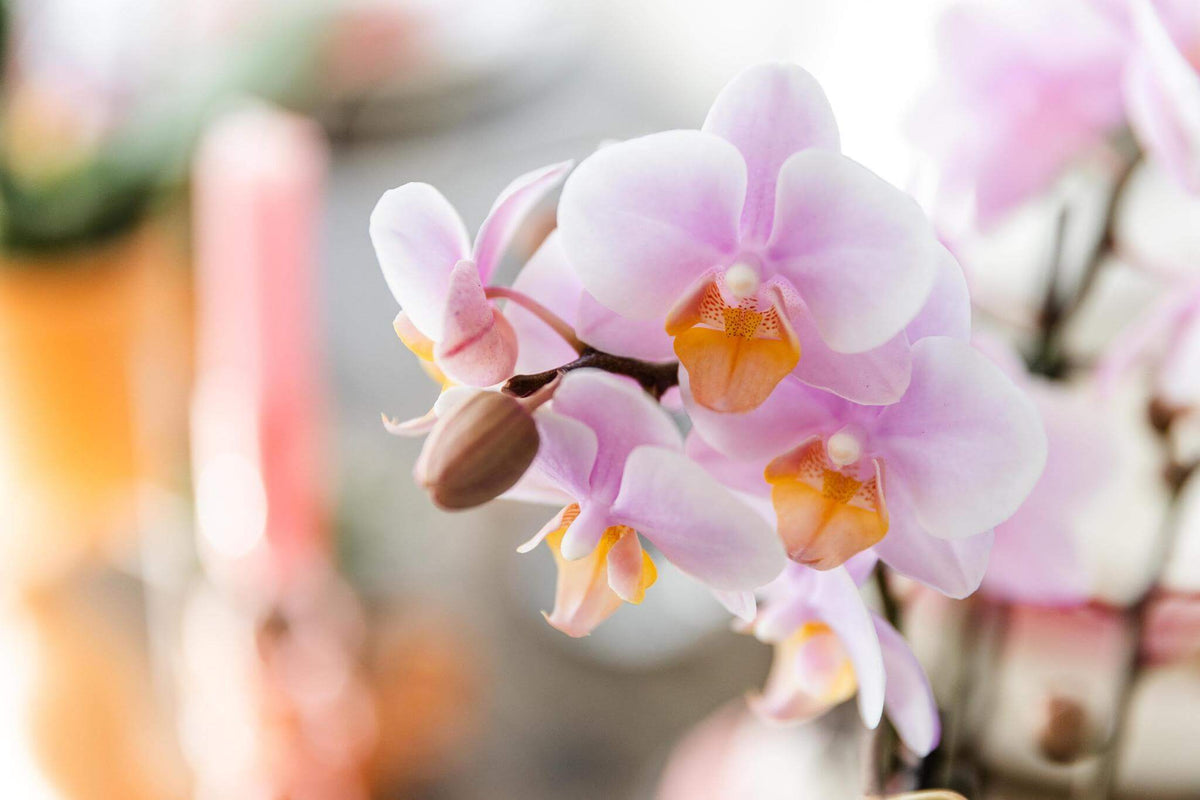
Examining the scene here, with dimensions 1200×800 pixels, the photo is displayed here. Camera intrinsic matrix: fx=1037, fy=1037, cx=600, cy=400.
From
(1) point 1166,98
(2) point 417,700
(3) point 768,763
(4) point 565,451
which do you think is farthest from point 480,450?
(2) point 417,700

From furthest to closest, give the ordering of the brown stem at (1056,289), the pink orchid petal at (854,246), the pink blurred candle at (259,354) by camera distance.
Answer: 1. the pink blurred candle at (259,354)
2. the brown stem at (1056,289)
3. the pink orchid petal at (854,246)

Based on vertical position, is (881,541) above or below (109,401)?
above

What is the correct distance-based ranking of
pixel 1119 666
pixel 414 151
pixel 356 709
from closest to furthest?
pixel 1119 666 → pixel 356 709 → pixel 414 151

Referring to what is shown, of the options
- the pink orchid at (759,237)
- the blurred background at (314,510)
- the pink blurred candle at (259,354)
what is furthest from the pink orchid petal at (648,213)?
the pink blurred candle at (259,354)

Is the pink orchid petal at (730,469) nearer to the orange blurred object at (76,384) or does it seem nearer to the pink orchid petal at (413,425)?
the pink orchid petal at (413,425)

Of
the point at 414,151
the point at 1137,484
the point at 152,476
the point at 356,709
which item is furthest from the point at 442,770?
the point at 414,151

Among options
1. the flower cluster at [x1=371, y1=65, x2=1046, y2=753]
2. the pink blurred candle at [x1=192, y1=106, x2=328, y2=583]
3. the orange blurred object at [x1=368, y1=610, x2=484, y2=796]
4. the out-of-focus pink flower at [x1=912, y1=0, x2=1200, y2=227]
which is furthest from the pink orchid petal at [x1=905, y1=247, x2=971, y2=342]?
the orange blurred object at [x1=368, y1=610, x2=484, y2=796]

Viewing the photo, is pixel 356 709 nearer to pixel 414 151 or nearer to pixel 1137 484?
pixel 1137 484
